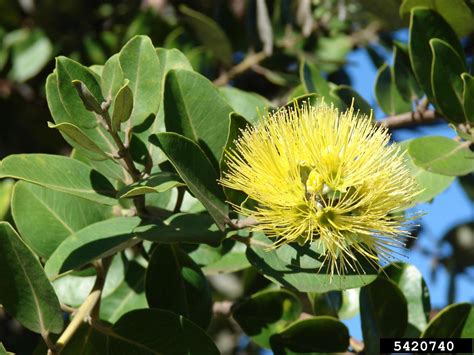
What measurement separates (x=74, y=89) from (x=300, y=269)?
0.52 meters

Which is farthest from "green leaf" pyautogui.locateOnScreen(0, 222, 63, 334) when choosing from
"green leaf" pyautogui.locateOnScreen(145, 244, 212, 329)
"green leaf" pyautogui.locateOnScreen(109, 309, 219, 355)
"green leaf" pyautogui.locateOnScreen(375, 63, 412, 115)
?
"green leaf" pyautogui.locateOnScreen(375, 63, 412, 115)

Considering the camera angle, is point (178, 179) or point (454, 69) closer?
point (178, 179)

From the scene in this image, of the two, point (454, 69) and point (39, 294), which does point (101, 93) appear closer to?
point (39, 294)

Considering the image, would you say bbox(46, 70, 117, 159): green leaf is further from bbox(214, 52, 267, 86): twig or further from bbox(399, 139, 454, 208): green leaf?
bbox(214, 52, 267, 86): twig

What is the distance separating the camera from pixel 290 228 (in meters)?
1.23

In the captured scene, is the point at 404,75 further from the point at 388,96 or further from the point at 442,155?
the point at 442,155

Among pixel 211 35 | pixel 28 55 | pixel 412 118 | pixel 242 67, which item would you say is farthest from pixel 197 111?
pixel 28 55

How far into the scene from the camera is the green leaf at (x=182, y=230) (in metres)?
1.30

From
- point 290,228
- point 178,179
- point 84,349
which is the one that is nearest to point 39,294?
point 84,349

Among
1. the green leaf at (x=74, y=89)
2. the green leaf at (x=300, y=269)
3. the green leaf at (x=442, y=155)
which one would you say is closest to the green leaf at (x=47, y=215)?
→ the green leaf at (x=74, y=89)

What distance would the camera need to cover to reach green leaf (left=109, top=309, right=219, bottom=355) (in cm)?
140

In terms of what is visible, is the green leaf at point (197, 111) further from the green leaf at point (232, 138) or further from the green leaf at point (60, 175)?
the green leaf at point (60, 175)

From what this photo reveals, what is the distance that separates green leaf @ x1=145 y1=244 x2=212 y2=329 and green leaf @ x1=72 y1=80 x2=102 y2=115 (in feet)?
1.30

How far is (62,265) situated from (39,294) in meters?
0.07
